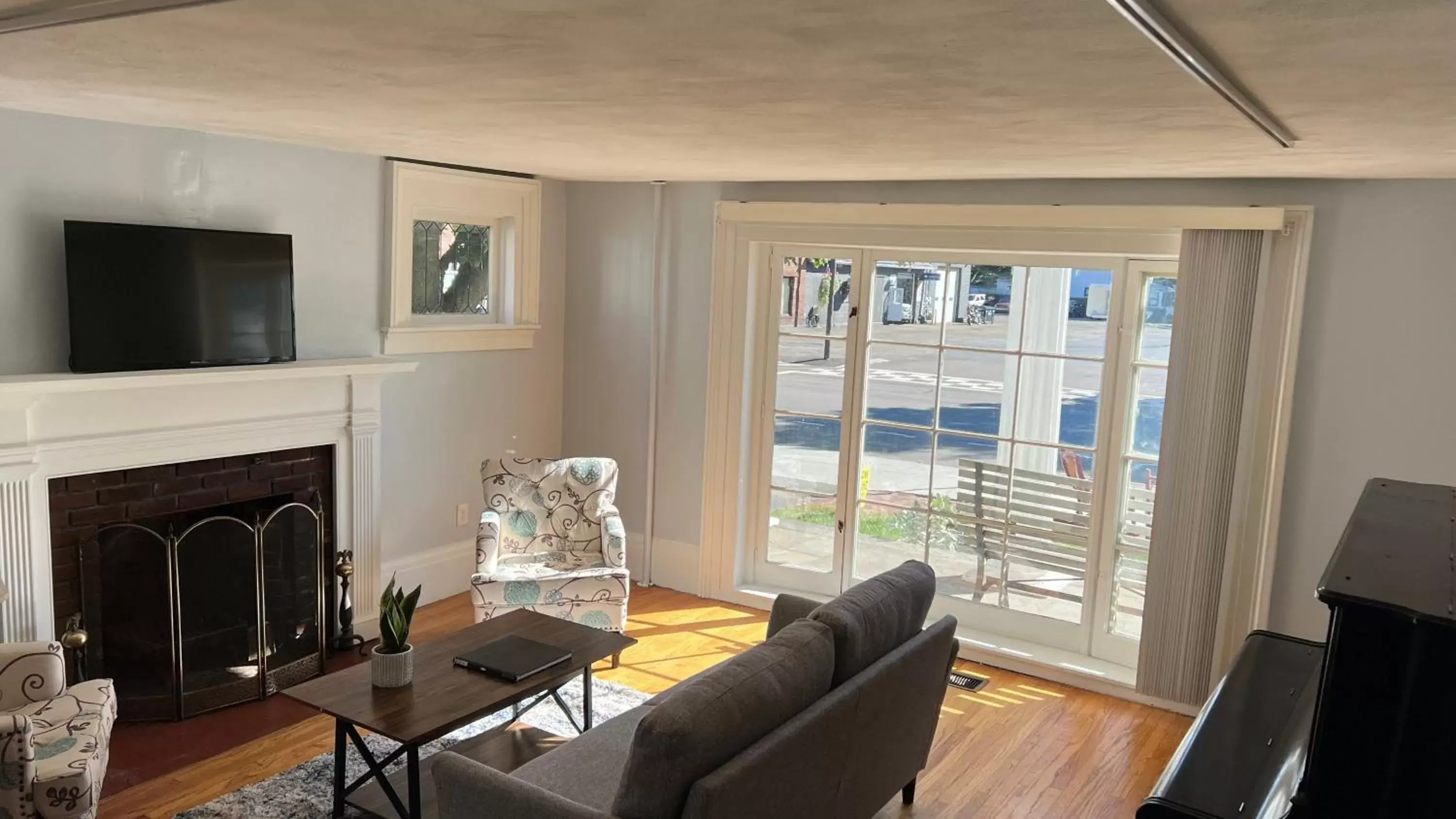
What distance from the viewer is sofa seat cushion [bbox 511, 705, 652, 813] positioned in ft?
8.79

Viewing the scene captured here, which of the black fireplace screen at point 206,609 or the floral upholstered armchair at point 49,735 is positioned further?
the black fireplace screen at point 206,609

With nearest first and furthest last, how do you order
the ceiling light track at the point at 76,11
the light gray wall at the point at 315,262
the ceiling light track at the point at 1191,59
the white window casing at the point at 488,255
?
the ceiling light track at the point at 1191,59
the ceiling light track at the point at 76,11
the light gray wall at the point at 315,262
the white window casing at the point at 488,255

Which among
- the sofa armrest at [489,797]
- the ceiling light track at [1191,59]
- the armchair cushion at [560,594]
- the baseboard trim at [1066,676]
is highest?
the ceiling light track at [1191,59]

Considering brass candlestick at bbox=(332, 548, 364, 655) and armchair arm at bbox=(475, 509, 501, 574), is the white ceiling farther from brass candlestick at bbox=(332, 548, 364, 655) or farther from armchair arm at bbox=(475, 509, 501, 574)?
brass candlestick at bbox=(332, 548, 364, 655)

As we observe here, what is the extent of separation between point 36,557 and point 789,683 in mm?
2667

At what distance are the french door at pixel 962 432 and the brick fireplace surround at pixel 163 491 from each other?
7.19 feet

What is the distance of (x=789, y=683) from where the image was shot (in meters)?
2.57

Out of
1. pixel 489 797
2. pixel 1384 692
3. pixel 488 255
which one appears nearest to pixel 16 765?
pixel 489 797

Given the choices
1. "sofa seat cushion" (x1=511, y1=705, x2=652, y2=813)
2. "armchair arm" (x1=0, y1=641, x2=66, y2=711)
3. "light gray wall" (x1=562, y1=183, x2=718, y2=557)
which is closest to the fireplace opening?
"armchair arm" (x1=0, y1=641, x2=66, y2=711)

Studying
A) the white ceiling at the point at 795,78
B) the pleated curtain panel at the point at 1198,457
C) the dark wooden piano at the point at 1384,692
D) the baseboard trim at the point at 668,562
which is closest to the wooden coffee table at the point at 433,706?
the white ceiling at the point at 795,78

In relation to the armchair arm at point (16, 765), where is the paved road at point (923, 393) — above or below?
above

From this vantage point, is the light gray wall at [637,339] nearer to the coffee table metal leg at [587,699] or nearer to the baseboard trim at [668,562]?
the baseboard trim at [668,562]

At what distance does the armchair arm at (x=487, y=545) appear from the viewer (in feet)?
14.8

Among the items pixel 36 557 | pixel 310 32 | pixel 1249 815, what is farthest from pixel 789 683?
pixel 36 557
